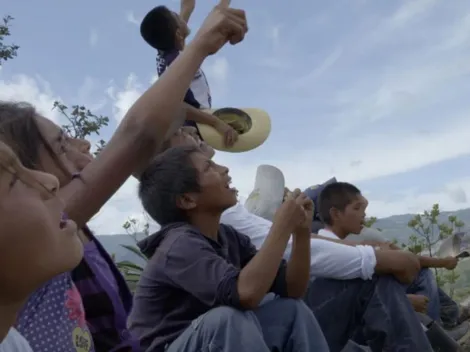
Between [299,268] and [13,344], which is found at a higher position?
[299,268]

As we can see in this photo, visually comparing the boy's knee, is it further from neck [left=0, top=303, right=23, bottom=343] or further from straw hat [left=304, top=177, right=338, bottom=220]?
straw hat [left=304, top=177, right=338, bottom=220]

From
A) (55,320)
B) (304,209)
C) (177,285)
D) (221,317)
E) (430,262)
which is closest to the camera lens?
(55,320)

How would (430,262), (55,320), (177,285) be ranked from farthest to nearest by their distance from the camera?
(430,262) < (177,285) < (55,320)

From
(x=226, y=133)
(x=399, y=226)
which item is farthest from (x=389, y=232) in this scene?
(x=226, y=133)

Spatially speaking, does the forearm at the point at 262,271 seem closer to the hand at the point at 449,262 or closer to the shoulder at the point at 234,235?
the shoulder at the point at 234,235

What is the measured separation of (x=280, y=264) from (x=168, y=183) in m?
0.58

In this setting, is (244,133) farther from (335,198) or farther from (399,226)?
(399,226)

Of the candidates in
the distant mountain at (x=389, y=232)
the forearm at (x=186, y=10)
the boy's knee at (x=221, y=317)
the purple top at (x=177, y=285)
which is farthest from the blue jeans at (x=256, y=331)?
the distant mountain at (x=389, y=232)

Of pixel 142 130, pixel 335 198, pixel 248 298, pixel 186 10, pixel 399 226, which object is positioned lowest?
pixel 248 298

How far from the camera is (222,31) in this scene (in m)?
1.68

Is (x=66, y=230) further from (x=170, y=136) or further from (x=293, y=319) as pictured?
(x=170, y=136)

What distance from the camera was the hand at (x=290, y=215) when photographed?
235 centimetres

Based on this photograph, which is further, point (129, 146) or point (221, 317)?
point (221, 317)

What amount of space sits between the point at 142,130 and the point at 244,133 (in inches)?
79.8
